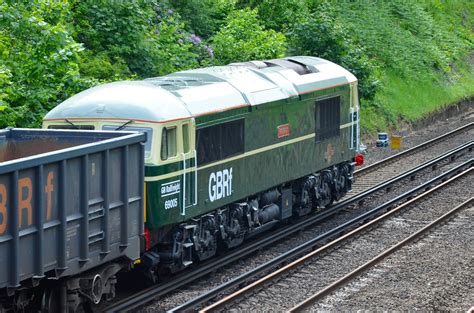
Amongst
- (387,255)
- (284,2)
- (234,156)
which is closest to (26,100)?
(234,156)

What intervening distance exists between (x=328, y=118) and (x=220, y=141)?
545 centimetres

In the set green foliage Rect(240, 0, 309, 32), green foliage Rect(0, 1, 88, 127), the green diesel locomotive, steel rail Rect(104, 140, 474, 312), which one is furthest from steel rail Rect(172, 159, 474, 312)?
green foliage Rect(240, 0, 309, 32)

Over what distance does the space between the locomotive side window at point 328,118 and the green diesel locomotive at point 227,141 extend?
0.07ft

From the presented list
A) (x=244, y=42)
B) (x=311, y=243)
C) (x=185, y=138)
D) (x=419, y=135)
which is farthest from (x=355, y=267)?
(x=419, y=135)

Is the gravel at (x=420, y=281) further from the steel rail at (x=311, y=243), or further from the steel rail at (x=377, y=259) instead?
the steel rail at (x=311, y=243)

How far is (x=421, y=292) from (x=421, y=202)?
794 cm

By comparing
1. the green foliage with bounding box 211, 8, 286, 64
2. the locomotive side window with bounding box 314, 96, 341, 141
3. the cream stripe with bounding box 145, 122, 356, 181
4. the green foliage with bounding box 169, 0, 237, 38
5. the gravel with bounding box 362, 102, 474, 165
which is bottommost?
the gravel with bounding box 362, 102, 474, 165

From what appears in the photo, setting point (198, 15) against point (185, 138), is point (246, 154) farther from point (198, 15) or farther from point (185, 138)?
point (198, 15)

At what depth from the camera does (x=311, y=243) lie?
19.6 metres

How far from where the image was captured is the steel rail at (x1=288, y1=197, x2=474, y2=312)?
15062 millimetres

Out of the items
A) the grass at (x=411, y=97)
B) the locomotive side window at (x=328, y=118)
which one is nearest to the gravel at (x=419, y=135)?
the grass at (x=411, y=97)

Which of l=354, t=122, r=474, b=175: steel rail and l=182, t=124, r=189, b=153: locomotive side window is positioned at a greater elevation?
l=182, t=124, r=189, b=153: locomotive side window

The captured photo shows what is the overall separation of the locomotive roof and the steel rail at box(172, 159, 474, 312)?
278 cm

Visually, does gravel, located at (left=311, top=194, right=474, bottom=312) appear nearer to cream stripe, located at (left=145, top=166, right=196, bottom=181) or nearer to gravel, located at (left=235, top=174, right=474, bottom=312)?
gravel, located at (left=235, top=174, right=474, bottom=312)
